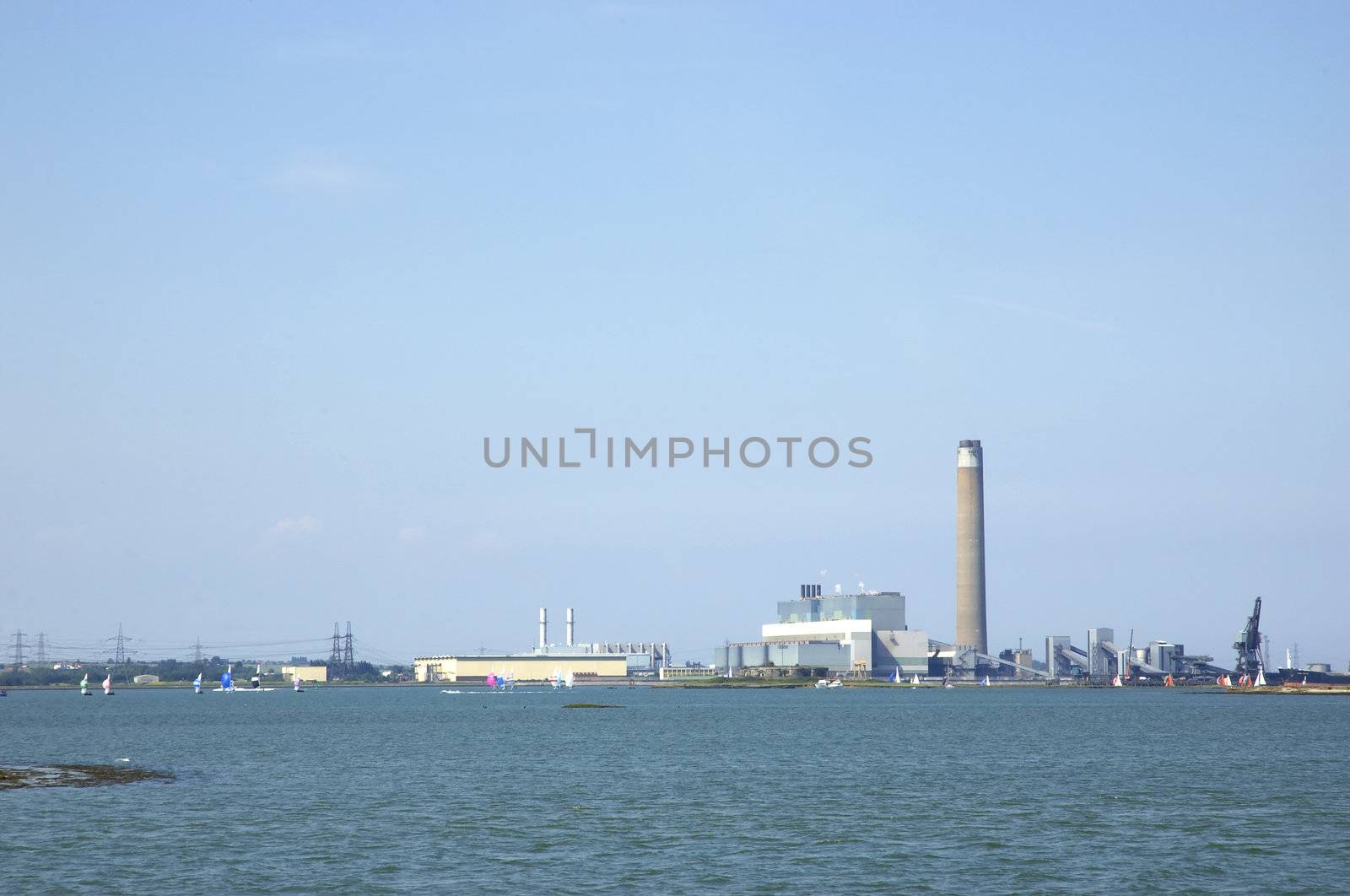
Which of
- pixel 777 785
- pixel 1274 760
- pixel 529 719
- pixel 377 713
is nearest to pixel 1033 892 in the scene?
pixel 777 785

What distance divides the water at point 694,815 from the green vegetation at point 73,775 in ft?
6.83

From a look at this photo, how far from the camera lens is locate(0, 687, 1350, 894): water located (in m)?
41.0

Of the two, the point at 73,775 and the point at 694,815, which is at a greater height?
the point at 694,815

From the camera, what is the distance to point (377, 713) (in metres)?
161

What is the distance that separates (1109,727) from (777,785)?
62.9m

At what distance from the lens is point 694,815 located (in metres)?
54.6

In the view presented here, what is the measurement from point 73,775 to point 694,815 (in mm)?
30266

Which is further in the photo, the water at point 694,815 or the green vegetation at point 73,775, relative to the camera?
the green vegetation at point 73,775

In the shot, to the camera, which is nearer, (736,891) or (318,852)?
(736,891)

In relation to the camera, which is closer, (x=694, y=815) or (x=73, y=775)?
(x=694, y=815)

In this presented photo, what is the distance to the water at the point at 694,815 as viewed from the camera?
4097 cm

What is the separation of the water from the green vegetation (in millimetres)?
2081

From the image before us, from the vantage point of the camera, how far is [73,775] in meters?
67.1

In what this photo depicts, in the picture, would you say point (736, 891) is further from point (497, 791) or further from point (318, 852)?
point (497, 791)
